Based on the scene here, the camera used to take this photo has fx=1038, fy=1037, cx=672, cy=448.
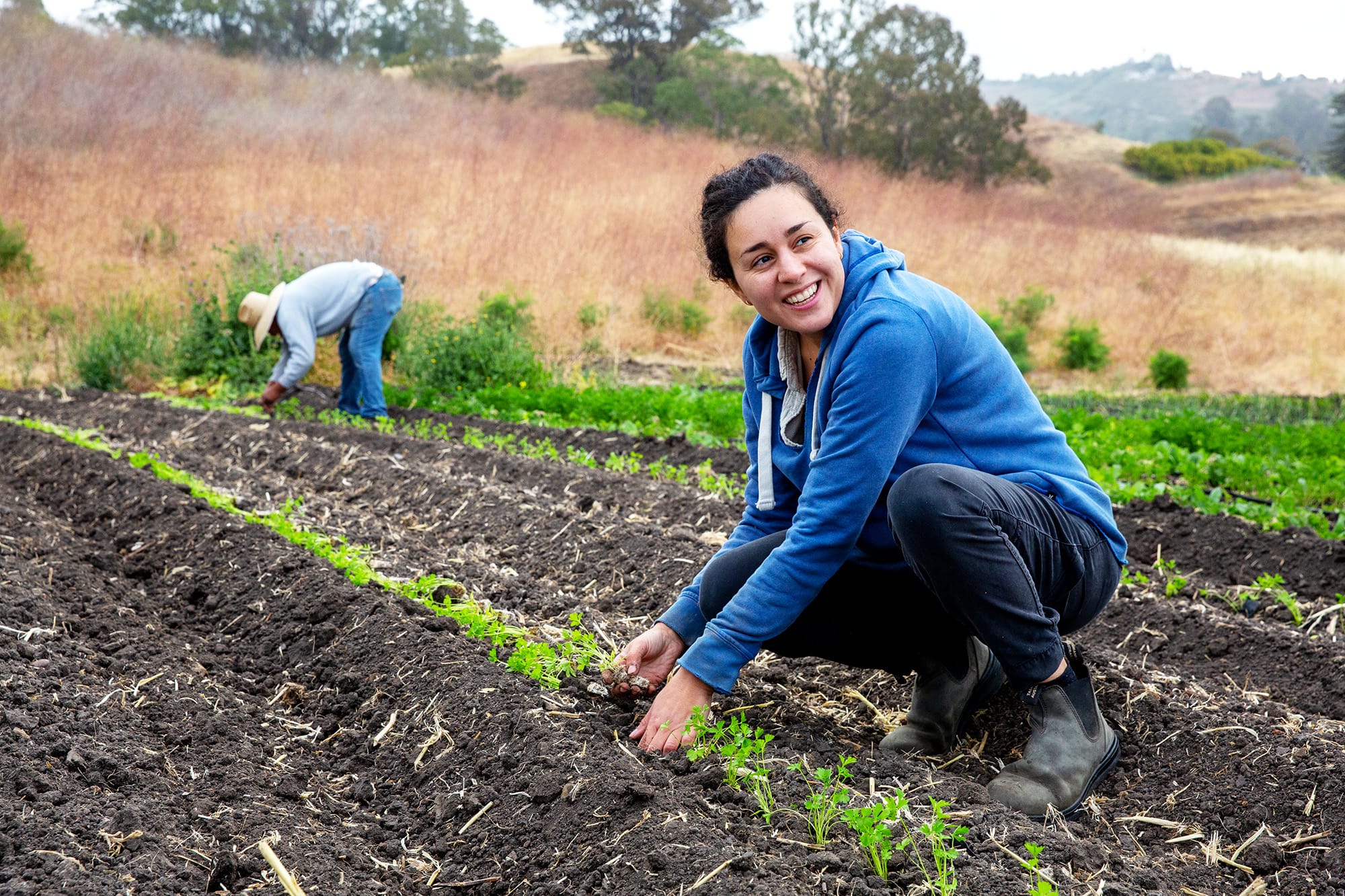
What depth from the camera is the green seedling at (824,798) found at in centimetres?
233

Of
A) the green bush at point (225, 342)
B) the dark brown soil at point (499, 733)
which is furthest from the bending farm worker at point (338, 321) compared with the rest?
the dark brown soil at point (499, 733)

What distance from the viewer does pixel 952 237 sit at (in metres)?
18.0

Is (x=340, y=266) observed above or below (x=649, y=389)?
above

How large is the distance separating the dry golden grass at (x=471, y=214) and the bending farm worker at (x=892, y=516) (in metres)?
9.34

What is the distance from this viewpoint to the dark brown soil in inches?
91.7

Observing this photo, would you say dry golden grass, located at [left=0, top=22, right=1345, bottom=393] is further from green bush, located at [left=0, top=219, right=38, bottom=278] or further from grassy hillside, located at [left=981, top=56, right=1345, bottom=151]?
grassy hillside, located at [left=981, top=56, right=1345, bottom=151]

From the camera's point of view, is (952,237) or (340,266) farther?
(952,237)

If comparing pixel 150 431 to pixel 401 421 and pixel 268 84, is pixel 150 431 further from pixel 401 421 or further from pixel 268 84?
pixel 268 84

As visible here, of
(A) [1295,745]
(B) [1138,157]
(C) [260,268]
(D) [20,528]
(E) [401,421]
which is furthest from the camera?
(B) [1138,157]

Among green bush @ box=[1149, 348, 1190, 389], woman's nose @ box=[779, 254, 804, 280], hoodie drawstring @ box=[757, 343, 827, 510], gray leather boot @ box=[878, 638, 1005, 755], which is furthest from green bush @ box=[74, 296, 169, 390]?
green bush @ box=[1149, 348, 1190, 389]

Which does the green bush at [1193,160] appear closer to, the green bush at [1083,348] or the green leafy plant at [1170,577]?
the green bush at [1083,348]

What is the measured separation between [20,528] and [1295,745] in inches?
196

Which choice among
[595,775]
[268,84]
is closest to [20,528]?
[595,775]

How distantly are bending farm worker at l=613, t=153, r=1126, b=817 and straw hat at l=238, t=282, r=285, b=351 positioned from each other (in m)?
6.24
